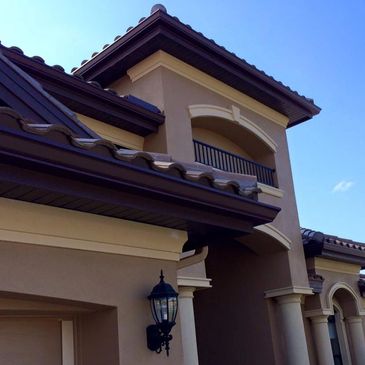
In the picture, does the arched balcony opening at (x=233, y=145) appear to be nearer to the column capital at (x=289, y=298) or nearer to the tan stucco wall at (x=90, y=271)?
the column capital at (x=289, y=298)

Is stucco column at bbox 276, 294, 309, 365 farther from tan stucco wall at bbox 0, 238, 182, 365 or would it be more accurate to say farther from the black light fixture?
the black light fixture

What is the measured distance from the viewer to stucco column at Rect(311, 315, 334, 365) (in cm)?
1305

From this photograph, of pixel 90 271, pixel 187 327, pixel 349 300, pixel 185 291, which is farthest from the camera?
pixel 349 300

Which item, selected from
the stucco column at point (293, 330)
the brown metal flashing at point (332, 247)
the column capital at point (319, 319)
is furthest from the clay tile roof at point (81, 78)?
the column capital at point (319, 319)

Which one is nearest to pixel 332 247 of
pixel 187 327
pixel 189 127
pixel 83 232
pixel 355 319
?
pixel 355 319

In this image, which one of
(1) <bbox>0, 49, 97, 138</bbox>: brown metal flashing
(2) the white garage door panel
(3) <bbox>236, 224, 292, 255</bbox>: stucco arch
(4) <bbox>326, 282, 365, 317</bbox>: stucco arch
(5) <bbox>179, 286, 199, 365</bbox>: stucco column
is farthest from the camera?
(4) <bbox>326, 282, 365, 317</bbox>: stucco arch

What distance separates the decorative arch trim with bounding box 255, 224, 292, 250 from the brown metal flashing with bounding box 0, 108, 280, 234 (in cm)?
632

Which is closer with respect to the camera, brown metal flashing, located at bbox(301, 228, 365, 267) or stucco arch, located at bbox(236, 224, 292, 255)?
stucco arch, located at bbox(236, 224, 292, 255)

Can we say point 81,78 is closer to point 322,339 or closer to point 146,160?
point 146,160

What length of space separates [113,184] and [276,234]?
8.30 metres

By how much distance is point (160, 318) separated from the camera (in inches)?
188

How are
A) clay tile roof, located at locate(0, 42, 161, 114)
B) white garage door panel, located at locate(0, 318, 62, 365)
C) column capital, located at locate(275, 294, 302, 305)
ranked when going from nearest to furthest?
white garage door panel, located at locate(0, 318, 62, 365) < clay tile roof, located at locate(0, 42, 161, 114) < column capital, located at locate(275, 294, 302, 305)

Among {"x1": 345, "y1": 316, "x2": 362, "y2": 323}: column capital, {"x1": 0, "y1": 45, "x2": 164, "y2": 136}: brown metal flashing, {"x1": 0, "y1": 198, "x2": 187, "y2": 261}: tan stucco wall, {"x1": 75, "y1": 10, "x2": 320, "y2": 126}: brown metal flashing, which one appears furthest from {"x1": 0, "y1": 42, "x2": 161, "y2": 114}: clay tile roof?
{"x1": 345, "y1": 316, "x2": 362, "y2": 323}: column capital

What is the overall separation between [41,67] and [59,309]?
16.2 ft
